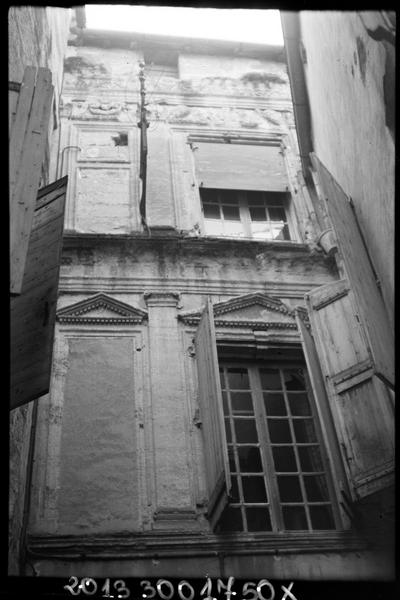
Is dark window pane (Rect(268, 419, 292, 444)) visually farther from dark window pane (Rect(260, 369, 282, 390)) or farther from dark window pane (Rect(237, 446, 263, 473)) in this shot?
dark window pane (Rect(260, 369, 282, 390))

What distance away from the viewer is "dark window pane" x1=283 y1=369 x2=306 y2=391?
8.24 metres

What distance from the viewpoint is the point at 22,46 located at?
6461 millimetres

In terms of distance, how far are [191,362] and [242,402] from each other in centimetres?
74

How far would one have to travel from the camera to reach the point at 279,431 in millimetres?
7797

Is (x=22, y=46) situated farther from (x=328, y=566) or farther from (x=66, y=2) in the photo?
(x=328, y=566)

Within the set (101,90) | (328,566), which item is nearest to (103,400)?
(328,566)

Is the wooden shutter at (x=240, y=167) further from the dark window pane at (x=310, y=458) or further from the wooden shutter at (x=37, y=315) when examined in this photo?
the wooden shutter at (x=37, y=315)

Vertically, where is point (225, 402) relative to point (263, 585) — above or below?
above

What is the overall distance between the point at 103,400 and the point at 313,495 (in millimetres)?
2454

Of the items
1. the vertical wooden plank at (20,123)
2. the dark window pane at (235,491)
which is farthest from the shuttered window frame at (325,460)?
the vertical wooden plank at (20,123)

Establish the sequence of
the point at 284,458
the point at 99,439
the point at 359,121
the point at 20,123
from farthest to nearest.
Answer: the point at 284,458
the point at 99,439
the point at 359,121
the point at 20,123

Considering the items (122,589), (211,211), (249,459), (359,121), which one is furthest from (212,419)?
(211,211)

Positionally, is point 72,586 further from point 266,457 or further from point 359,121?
point 359,121

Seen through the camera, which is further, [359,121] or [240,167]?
[240,167]
